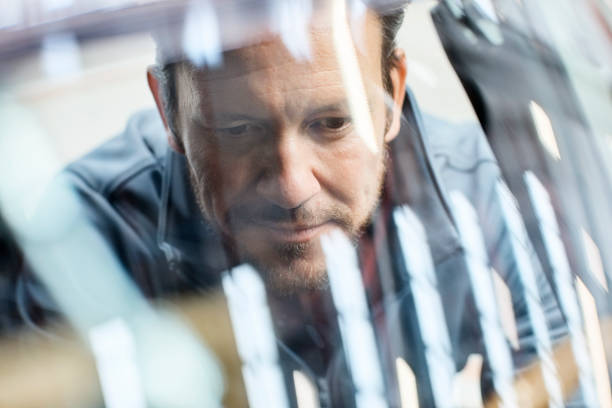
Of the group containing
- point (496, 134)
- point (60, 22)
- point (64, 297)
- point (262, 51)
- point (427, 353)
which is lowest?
point (427, 353)

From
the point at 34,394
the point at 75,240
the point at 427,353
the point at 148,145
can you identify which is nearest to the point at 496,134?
the point at 427,353

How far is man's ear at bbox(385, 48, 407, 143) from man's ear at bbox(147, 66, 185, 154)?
307mm

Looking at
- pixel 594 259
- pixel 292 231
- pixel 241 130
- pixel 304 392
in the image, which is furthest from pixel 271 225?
pixel 594 259

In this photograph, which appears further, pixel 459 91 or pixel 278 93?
pixel 459 91

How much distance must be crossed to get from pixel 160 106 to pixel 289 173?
9.0 inches

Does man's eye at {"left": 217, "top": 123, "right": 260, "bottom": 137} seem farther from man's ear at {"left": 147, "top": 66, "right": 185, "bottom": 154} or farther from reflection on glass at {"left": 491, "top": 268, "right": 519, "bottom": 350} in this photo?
reflection on glass at {"left": 491, "top": 268, "right": 519, "bottom": 350}

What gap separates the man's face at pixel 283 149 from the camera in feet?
2.87

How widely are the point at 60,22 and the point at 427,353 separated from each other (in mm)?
702

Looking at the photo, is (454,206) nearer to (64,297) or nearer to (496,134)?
(496,134)

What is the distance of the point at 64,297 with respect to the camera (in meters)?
0.94

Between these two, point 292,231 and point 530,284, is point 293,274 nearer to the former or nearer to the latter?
point 292,231

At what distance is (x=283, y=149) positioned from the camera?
0.87m

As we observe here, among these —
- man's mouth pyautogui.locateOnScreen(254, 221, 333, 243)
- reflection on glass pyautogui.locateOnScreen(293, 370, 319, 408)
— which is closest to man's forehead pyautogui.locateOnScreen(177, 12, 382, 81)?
man's mouth pyautogui.locateOnScreen(254, 221, 333, 243)

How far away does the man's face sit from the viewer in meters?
0.87
